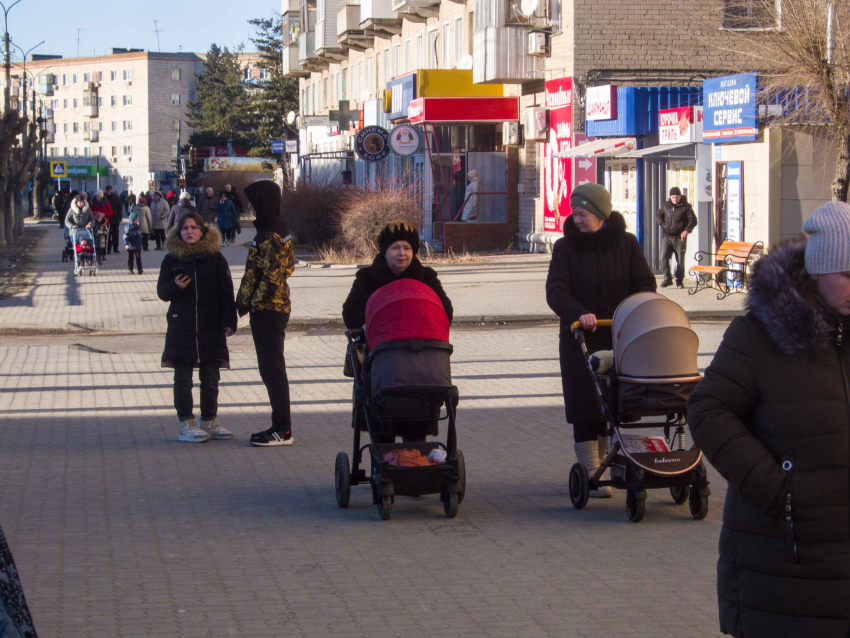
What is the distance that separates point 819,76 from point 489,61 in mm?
13644

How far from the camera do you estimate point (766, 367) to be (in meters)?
2.79

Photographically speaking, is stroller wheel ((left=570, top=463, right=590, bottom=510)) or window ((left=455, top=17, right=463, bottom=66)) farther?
window ((left=455, top=17, right=463, bottom=66))

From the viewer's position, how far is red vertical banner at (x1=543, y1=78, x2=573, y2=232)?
27438 millimetres

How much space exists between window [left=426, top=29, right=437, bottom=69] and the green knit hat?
3231 centimetres

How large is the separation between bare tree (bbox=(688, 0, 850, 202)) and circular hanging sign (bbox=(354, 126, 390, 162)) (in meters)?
11.2

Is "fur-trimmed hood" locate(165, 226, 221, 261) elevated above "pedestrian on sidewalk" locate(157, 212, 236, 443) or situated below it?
above

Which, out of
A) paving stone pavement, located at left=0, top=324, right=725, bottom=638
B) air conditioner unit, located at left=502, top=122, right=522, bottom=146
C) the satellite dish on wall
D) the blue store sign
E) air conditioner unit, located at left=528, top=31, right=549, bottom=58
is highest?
the satellite dish on wall

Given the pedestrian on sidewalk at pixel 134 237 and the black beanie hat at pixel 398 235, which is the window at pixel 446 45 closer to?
the pedestrian on sidewalk at pixel 134 237

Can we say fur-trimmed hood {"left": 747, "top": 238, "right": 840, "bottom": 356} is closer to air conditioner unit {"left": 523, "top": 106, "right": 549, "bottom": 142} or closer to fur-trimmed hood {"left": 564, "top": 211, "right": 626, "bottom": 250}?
fur-trimmed hood {"left": 564, "top": 211, "right": 626, "bottom": 250}

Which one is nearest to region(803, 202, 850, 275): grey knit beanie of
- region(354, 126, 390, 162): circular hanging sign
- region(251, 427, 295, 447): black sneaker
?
region(251, 427, 295, 447): black sneaker

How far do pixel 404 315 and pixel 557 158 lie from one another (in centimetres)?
2287

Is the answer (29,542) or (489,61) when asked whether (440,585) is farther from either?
(489,61)

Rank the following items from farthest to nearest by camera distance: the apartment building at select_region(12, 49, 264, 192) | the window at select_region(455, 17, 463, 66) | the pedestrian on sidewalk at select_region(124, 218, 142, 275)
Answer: the apartment building at select_region(12, 49, 264, 192), the window at select_region(455, 17, 463, 66), the pedestrian on sidewalk at select_region(124, 218, 142, 275)

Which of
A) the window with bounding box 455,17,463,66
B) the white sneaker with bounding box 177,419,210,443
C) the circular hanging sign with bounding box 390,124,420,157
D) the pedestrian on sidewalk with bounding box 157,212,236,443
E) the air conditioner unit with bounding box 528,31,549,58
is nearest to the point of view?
the pedestrian on sidewalk with bounding box 157,212,236,443
